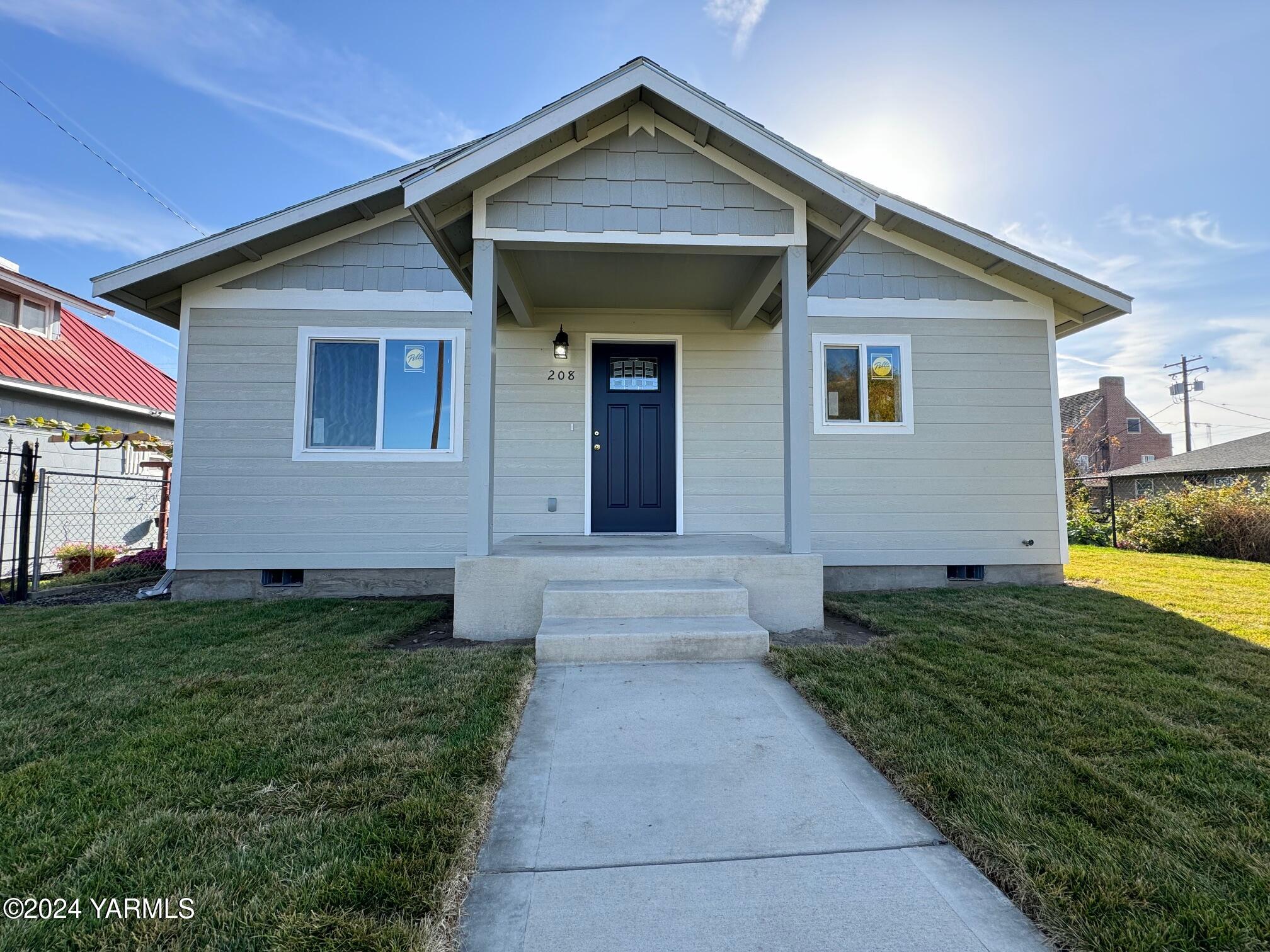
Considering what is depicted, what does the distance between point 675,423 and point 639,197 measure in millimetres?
2392

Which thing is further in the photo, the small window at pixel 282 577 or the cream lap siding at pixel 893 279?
the cream lap siding at pixel 893 279

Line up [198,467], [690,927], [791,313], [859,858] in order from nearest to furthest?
[690,927] < [859,858] < [791,313] < [198,467]

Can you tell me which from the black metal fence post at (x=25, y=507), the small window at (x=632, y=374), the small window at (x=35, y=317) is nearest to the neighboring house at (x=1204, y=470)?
the small window at (x=632, y=374)

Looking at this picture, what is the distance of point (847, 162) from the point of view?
20.2 feet

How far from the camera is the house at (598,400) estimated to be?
213 inches

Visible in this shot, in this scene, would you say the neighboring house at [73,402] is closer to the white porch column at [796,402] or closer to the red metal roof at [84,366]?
the red metal roof at [84,366]

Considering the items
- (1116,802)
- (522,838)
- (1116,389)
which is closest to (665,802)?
(522,838)

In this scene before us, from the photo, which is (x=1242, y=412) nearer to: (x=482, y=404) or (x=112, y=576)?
(x=482, y=404)

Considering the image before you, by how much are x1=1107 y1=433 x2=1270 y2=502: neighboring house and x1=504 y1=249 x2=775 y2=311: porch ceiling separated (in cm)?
1267

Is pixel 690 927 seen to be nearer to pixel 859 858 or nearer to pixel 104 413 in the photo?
pixel 859 858

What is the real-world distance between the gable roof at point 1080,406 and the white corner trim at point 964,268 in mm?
25527

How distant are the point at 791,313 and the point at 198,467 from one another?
571cm

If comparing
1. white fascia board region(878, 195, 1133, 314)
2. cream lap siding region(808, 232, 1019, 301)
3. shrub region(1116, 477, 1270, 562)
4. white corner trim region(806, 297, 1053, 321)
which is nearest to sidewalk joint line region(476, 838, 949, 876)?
white corner trim region(806, 297, 1053, 321)

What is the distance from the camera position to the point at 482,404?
3.93 metres
